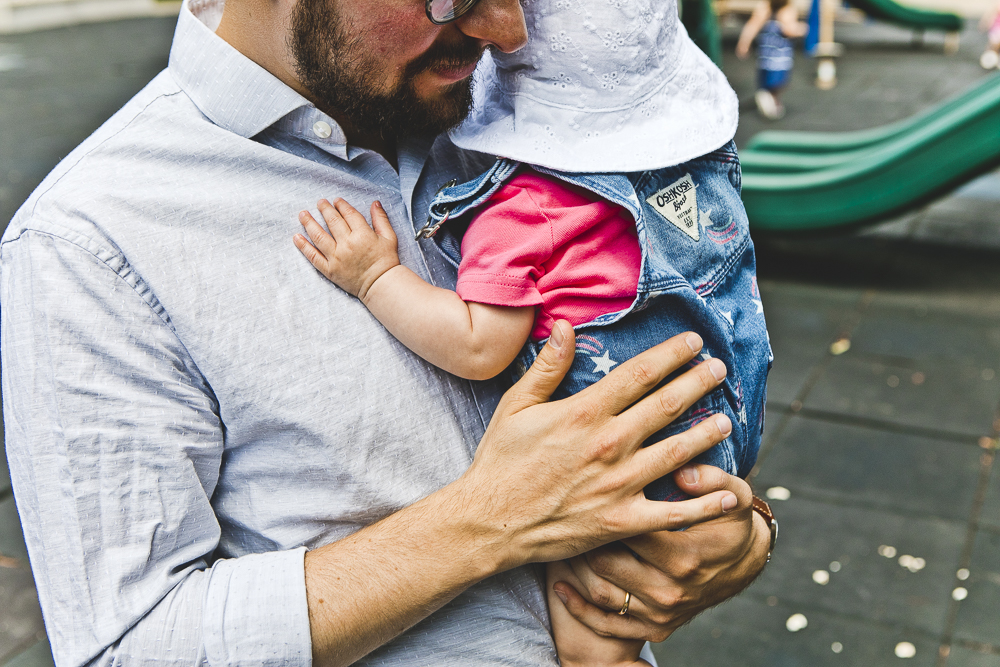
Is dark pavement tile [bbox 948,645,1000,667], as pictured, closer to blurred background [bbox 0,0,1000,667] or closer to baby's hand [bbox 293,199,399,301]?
blurred background [bbox 0,0,1000,667]

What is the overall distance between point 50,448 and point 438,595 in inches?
22.7

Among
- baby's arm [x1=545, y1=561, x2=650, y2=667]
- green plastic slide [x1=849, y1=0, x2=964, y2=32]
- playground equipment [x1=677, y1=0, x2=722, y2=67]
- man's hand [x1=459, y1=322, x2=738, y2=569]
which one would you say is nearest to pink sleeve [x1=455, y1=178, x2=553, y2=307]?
man's hand [x1=459, y1=322, x2=738, y2=569]

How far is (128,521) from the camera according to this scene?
1174mm

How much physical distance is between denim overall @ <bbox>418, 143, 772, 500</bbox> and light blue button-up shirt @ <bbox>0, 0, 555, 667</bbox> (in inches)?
6.6

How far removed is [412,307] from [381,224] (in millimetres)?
184

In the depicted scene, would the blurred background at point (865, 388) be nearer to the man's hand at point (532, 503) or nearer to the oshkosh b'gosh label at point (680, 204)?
the man's hand at point (532, 503)

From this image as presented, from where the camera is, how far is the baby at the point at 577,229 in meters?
1.40

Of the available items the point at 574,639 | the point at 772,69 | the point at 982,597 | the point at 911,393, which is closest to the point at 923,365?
the point at 911,393

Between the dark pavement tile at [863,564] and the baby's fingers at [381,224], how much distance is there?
8.35ft

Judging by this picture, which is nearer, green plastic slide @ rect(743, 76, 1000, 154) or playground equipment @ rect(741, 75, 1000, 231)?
playground equipment @ rect(741, 75, 1000, 231)

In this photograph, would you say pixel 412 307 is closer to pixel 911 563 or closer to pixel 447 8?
pixel 447 8

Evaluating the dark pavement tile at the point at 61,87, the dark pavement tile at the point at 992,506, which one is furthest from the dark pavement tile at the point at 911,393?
the dark pavement tile at the point at 61,87

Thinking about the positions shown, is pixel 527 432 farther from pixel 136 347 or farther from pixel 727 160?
pixel 727 160

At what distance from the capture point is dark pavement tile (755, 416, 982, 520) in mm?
3834
